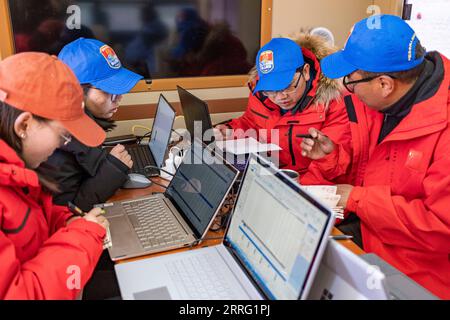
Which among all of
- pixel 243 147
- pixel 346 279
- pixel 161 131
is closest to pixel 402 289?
pixel 346 279

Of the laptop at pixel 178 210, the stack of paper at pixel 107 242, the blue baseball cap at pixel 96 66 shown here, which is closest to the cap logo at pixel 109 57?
the blue baseball cap at pixel 96 66

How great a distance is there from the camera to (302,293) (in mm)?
795

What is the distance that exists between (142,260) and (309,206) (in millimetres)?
559

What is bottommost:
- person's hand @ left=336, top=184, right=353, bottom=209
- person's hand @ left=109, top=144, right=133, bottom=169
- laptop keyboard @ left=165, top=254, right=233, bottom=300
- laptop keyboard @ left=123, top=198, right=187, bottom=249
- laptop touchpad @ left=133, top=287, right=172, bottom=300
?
laptop keyboard @ left=123, top=198, right=187, bottom=249

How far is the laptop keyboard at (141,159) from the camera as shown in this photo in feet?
5.98

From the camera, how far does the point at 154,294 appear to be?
99cm

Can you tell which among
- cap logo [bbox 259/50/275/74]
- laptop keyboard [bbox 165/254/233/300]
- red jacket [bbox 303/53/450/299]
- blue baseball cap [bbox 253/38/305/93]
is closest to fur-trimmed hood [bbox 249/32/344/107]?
blue baseball cap [bbox 253/38/305/93]

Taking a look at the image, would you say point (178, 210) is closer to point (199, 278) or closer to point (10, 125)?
point (199, 278)

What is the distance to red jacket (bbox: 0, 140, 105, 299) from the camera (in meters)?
0.85

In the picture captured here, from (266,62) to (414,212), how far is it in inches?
36.6

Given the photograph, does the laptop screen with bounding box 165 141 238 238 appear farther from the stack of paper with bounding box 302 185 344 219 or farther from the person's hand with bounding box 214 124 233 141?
the person's hand with bounding box 214 124 233 141

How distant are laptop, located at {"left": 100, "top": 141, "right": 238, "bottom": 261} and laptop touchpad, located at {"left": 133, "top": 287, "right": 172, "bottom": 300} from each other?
18 cm

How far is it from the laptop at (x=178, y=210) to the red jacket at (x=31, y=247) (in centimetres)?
18
